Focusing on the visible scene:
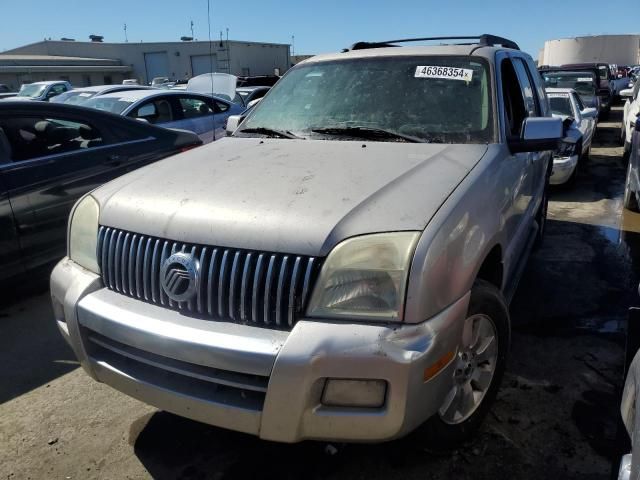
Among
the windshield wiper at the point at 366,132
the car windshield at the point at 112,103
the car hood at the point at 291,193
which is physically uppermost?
the windshield wiper at the point at 366,132

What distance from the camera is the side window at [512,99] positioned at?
3.25 m

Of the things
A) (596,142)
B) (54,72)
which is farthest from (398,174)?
(54,72)

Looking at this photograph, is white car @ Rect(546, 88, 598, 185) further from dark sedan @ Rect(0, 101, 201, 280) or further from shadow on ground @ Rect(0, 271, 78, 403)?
shadow on ground @ Rect(0, 271, 78, 403)

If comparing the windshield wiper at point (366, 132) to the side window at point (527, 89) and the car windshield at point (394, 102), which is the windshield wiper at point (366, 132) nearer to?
the car windshield at point (394, 102)

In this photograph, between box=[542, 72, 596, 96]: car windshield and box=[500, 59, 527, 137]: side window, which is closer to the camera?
box=[500, 59, 527, 137]: side window

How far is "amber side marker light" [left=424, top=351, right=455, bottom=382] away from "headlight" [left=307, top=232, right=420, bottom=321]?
257mm

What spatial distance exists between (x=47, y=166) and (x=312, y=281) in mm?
3254

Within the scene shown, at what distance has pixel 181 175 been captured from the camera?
2611mm

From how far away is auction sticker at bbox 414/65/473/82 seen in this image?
3143 millimetres

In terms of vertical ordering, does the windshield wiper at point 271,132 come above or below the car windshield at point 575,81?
above

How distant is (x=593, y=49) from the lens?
1153 inches

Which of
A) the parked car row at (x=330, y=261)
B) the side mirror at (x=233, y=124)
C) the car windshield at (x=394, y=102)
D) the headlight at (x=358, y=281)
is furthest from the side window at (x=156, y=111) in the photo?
the headlight at (x=358, y=281)

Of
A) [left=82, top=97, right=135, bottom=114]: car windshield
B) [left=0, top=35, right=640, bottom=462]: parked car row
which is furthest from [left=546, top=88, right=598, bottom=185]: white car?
[left=82, top=97, right=135, bottom=114]: car windshield

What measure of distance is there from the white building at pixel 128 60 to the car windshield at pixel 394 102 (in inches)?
1451
